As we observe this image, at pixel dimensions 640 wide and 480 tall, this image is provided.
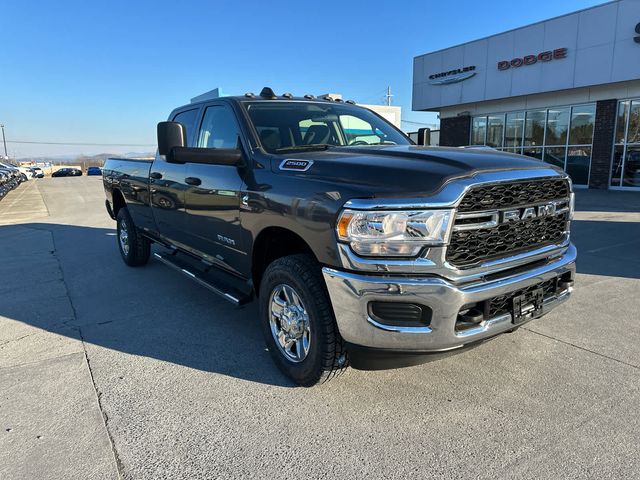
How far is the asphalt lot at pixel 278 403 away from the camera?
2.43m

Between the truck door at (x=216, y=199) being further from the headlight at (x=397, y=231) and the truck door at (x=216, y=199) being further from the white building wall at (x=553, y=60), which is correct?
the white building wall at (x=553, y=60)

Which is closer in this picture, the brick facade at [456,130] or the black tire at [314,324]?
the black tire at [314,324]

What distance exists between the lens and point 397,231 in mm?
2521

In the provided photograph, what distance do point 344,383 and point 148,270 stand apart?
4.17 metres

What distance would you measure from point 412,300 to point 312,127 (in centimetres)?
212

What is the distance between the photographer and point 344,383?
3.23 m

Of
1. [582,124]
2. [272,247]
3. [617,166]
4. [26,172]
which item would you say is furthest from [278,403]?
[26,172]

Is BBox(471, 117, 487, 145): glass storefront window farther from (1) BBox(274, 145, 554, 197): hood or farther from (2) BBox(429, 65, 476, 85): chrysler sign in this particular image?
(1) BBox(274, 145, 554, 197): hood

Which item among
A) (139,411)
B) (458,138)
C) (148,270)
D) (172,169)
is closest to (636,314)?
(139,411)

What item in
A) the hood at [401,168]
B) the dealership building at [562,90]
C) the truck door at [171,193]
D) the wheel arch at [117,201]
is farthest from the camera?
the dealership building at [562,90]

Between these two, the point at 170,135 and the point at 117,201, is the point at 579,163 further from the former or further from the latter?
the point at 170,135

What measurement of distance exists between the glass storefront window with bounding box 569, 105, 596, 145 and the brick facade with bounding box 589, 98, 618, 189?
28cm

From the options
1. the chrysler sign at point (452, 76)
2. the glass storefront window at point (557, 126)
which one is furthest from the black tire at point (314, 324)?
the chrysler sign at point (452, 76)

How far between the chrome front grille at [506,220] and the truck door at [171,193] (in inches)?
113
